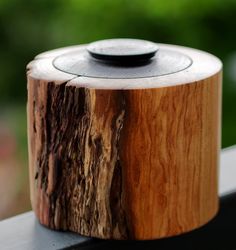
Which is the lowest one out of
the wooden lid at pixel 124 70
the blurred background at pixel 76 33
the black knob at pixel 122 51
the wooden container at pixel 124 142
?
the blurred background at pixel 76 33

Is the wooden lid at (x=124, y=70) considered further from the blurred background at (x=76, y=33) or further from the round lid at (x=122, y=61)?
the blurred background at (x=76, y=33)

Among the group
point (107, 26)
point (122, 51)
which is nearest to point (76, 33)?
point (107, 26)

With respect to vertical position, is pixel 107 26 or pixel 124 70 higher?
pixel 124 70

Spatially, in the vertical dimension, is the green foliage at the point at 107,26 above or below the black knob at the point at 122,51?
below

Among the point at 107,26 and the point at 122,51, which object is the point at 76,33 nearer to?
the point at 107,26

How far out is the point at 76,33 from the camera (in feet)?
5.80

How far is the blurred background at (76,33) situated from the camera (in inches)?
67.6

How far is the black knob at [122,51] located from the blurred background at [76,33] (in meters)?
0.83

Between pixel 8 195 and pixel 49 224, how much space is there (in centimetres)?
95

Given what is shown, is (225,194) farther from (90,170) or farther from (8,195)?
(8,195)

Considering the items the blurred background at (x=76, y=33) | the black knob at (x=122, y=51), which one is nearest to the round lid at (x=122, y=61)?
the black knob at (x=122, y=51)

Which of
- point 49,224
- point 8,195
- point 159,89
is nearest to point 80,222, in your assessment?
point 49,224

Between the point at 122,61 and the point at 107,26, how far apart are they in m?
0.93

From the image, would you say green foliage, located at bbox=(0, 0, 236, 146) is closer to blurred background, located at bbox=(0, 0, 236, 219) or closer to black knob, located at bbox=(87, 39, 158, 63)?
blurred background, located at bbox=(0, 0, 236, 219)
